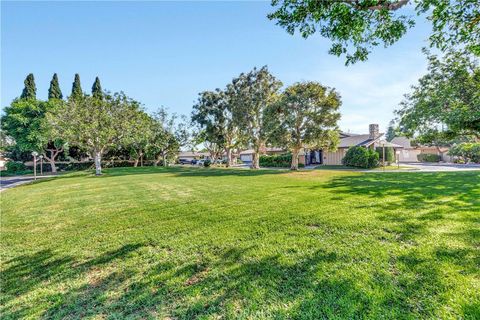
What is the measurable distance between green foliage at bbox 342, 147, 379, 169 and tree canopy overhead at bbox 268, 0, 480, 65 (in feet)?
68.3

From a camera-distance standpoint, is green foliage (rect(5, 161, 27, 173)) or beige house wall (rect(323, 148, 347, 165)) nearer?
green foliage (rect(5, 161, 27, 173))

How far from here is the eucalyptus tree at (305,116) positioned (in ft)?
71.2

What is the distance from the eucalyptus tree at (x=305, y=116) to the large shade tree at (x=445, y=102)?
6.07 metres

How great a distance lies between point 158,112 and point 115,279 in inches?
1414

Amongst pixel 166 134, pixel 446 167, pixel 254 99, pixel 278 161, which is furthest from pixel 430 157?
pixel 166 134

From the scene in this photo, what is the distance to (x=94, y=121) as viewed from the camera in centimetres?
2173

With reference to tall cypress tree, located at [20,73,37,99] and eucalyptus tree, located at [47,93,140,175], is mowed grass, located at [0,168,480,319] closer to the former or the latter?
Result: eucalyptus tree, located at [47,93,140,175]

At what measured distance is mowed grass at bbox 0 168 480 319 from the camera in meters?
2.61

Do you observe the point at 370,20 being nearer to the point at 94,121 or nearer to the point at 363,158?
the point at 363,158

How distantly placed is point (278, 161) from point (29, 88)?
37006 millimetres

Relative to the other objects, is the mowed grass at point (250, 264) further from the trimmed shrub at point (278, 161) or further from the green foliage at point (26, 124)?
the green foliage at point (26, 124)

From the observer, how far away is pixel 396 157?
1251 inches

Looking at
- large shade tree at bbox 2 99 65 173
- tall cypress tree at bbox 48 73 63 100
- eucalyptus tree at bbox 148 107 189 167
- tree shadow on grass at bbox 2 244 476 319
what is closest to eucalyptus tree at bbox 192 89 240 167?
eucalyptus tree at bbox 148 107 189 167

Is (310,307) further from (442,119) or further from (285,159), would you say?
(285,159)
